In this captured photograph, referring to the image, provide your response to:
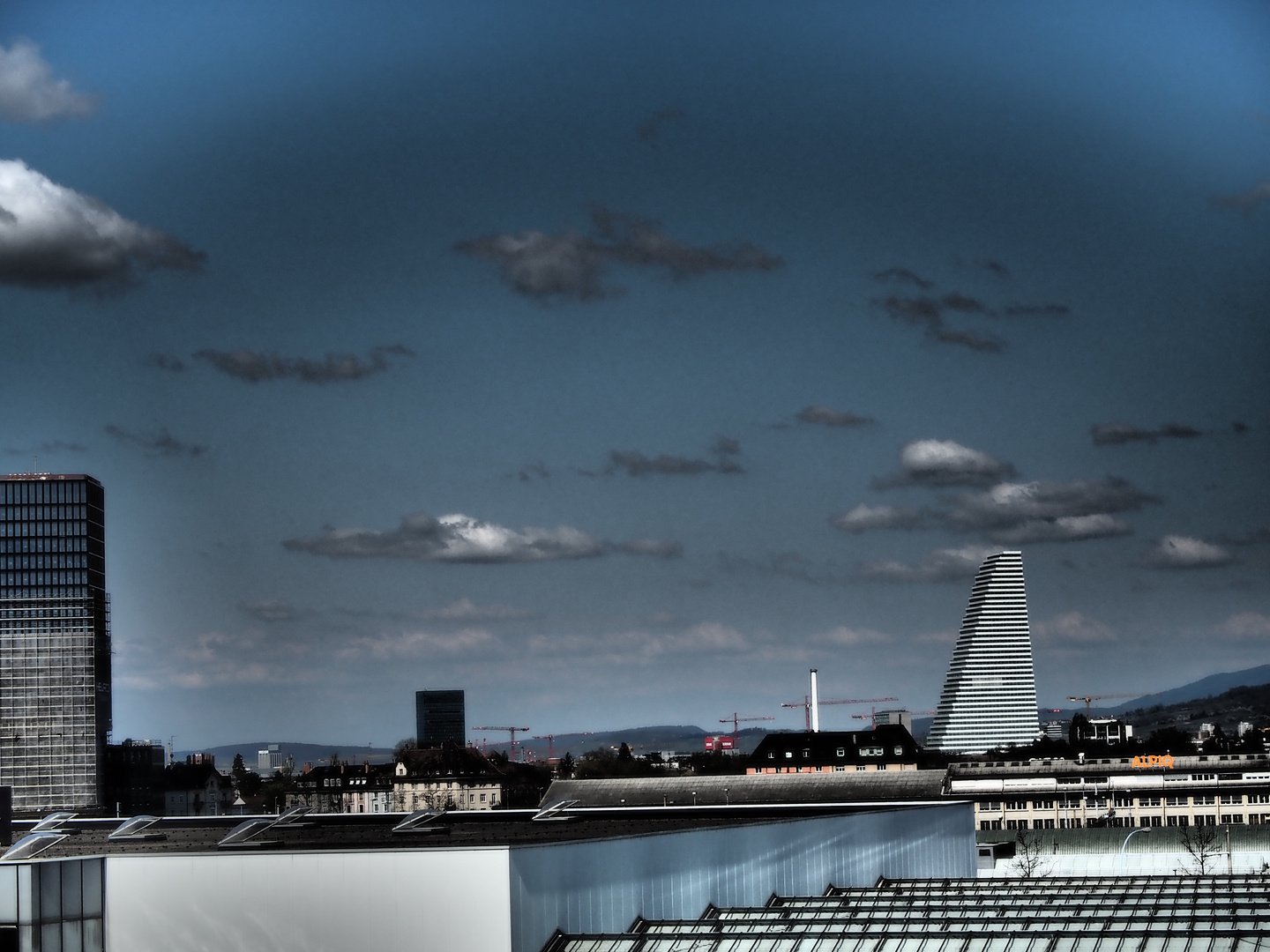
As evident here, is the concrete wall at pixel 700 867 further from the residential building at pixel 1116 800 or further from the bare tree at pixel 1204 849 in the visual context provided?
the residential building at pixel 1116 800

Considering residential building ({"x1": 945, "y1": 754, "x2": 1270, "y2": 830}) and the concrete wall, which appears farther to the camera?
residential building ({"x1": 945, "y1": 754, "x2": 1270, "y2": 830})

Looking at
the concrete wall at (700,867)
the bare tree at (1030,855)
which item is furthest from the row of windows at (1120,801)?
the concrete wall at (700,867)

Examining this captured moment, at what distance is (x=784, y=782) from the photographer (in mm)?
126312

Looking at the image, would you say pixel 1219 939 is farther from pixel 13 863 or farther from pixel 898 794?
pixel 898 794

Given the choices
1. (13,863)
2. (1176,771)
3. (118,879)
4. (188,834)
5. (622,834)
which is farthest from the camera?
(1176,771)

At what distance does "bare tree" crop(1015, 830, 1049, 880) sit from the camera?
93.9 meters

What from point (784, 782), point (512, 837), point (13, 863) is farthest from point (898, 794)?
point (13, 863)

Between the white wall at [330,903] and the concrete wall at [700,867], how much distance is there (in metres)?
0.88

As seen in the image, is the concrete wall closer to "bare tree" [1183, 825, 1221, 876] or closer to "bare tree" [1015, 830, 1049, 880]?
"bare tree" [1015, 830, 1049, 880]

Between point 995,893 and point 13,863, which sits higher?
point 13,863

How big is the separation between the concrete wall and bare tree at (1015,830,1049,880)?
1657 cm

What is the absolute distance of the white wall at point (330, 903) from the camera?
131 feet

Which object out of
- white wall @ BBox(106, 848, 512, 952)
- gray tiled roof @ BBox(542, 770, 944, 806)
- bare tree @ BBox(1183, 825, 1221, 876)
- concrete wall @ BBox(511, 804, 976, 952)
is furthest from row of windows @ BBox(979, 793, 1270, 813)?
white wall @ BBox(106, 848, 512, 952)

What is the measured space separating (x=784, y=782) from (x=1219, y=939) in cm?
8769
